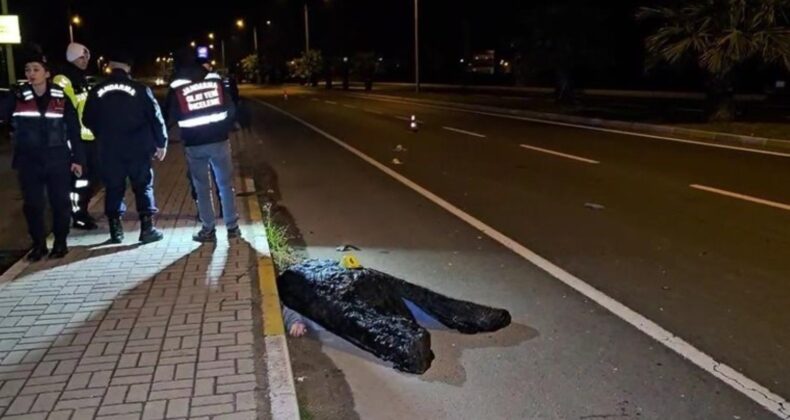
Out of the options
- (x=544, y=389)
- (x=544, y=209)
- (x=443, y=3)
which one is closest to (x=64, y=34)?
(x=443, y=3)

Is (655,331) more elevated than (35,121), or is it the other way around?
(35,121)

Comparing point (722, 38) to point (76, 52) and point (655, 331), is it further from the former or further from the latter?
point (76, 52)

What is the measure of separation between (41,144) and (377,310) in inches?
145

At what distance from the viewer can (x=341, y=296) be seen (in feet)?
17.2

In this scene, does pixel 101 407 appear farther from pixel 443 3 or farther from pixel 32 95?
pixel 443 3

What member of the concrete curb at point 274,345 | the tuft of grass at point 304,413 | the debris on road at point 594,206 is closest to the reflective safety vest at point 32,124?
the concrete curb at point 274,345

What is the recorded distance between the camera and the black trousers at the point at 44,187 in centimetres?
689

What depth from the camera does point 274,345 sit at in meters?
4.76

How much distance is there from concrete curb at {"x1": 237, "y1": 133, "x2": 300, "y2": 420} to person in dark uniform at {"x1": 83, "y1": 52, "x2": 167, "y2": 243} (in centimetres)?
118

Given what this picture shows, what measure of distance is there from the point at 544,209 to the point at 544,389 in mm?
5475

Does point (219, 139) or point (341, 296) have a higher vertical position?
point (219, 139)

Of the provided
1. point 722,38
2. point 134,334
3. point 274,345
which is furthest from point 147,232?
point 722,38

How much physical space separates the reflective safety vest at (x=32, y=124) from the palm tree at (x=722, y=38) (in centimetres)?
1817

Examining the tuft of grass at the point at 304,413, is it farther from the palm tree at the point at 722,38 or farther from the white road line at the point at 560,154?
the palm tree at the point at 722,38
